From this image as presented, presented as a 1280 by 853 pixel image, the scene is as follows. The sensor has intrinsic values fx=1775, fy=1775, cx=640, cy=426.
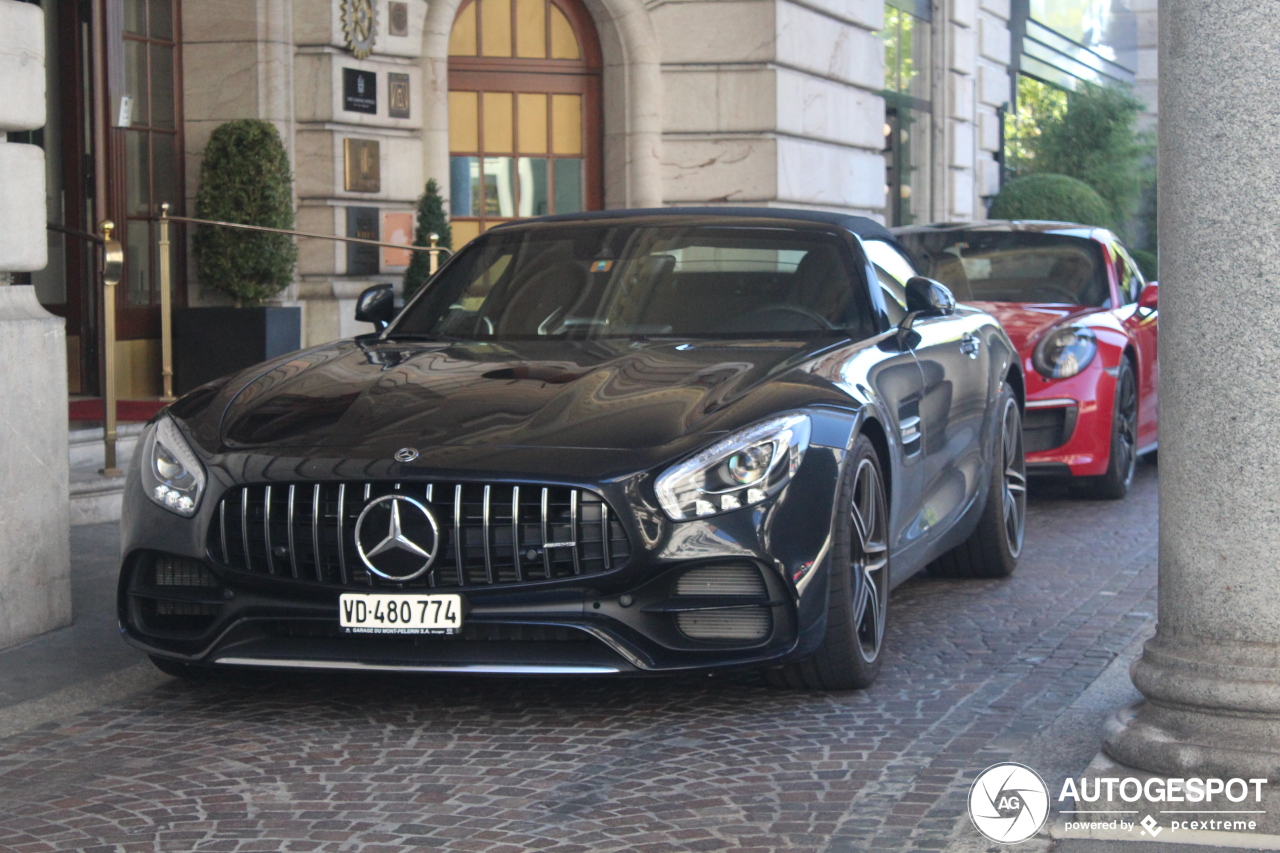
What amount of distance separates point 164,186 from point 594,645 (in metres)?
9.71

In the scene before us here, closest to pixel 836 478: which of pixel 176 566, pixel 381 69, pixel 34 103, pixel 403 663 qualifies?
pixel 403 663

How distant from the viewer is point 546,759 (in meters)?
4.52

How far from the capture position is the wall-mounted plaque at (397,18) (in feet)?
49.5

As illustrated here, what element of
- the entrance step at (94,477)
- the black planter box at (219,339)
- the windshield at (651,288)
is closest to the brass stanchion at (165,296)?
the entrance step at (94,477)

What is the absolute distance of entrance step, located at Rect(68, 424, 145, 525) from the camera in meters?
8.54

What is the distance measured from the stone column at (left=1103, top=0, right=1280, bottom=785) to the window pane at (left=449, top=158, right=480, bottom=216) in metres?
12.7

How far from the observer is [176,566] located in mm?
5027

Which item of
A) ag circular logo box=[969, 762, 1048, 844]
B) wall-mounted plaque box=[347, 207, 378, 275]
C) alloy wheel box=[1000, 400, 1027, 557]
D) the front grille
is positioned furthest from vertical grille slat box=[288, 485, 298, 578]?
wall-mounted plaque box=[347, 207, 378, 275]

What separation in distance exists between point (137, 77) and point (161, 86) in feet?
0.88

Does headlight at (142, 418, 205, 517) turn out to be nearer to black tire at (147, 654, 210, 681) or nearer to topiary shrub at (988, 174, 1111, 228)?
black tire at (147, 654, 210, 681)

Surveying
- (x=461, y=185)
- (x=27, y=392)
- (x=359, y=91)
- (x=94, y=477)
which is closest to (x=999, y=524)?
(x=27, y=392)

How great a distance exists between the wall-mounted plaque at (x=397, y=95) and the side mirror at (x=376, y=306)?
888 centimetres

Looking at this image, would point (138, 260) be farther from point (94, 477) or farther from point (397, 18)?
point (94, 477)

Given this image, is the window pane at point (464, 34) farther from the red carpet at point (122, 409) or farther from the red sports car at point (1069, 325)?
the red sports car at point (1069, 325)
